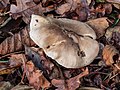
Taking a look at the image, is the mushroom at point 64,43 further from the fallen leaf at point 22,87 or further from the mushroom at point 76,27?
the fallen leaf at point 22,87

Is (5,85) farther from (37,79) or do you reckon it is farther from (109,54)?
(109,54)

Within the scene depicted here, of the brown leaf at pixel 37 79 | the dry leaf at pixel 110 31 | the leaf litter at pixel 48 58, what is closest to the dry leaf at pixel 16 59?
the leaf litter at pixel 48 58

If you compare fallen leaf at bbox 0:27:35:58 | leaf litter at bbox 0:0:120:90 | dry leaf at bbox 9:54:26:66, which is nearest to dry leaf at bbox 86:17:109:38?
leaf litter at bbox 0:0:120:90

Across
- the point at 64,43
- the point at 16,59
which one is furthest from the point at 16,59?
the point at 64,43

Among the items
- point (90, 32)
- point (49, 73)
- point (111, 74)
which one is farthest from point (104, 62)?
point (49, 73)

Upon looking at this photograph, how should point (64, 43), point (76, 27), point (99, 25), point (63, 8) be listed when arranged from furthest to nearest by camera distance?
point (63, 8), point (99, 25), point (76, 27), point (64, 43)

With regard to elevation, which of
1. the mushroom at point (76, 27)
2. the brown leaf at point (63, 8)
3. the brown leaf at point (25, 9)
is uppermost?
the brown leaf at point (25, 9)

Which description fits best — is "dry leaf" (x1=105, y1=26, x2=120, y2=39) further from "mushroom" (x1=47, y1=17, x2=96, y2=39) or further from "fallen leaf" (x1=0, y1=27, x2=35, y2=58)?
"fallen leaf" (x1=0, y1=27, x2=35, y2=58)
